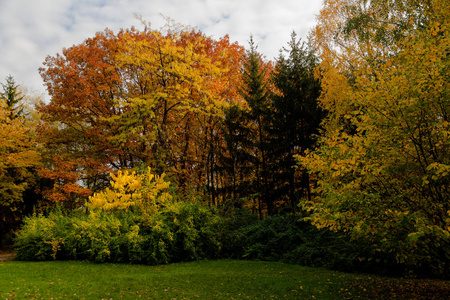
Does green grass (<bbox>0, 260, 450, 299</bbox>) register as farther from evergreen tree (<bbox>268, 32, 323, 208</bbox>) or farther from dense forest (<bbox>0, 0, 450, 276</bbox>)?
evergreen tree (<bbox>268, 32, 323, 208</bbox>)

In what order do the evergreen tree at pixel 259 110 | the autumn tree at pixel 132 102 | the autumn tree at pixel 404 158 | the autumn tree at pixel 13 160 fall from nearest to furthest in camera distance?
the autumn tree at pixel 404 158 → the autumn tree at pixel 132 102 → the evergreen tree at pixel 259 110 → the autumn tree at pixel 13 160

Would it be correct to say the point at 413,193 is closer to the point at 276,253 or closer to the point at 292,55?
the point at 276,253

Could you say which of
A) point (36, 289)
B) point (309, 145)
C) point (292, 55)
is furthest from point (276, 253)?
point (292, 55)

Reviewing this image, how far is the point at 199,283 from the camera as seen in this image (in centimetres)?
707

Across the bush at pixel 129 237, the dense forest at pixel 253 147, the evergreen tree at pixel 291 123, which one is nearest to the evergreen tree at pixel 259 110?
the dense forest at pixel 253 147

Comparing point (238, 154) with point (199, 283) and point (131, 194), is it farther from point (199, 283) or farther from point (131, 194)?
point (199, 283)

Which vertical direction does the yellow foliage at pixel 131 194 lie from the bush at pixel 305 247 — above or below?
above

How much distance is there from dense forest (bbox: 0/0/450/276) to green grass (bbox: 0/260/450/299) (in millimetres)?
723

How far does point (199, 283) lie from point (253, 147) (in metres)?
9.00

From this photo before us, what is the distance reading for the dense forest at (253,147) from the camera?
14.7 feet

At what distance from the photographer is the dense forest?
4.48 metres

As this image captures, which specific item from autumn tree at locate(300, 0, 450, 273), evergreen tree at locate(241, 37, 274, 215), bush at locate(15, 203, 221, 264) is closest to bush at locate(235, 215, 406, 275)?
bush at locate(15, 203, 221, 264)

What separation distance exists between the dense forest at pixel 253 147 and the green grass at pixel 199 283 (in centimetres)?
72

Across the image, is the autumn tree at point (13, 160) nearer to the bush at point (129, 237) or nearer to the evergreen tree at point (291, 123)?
the bush at point (129, 237)
